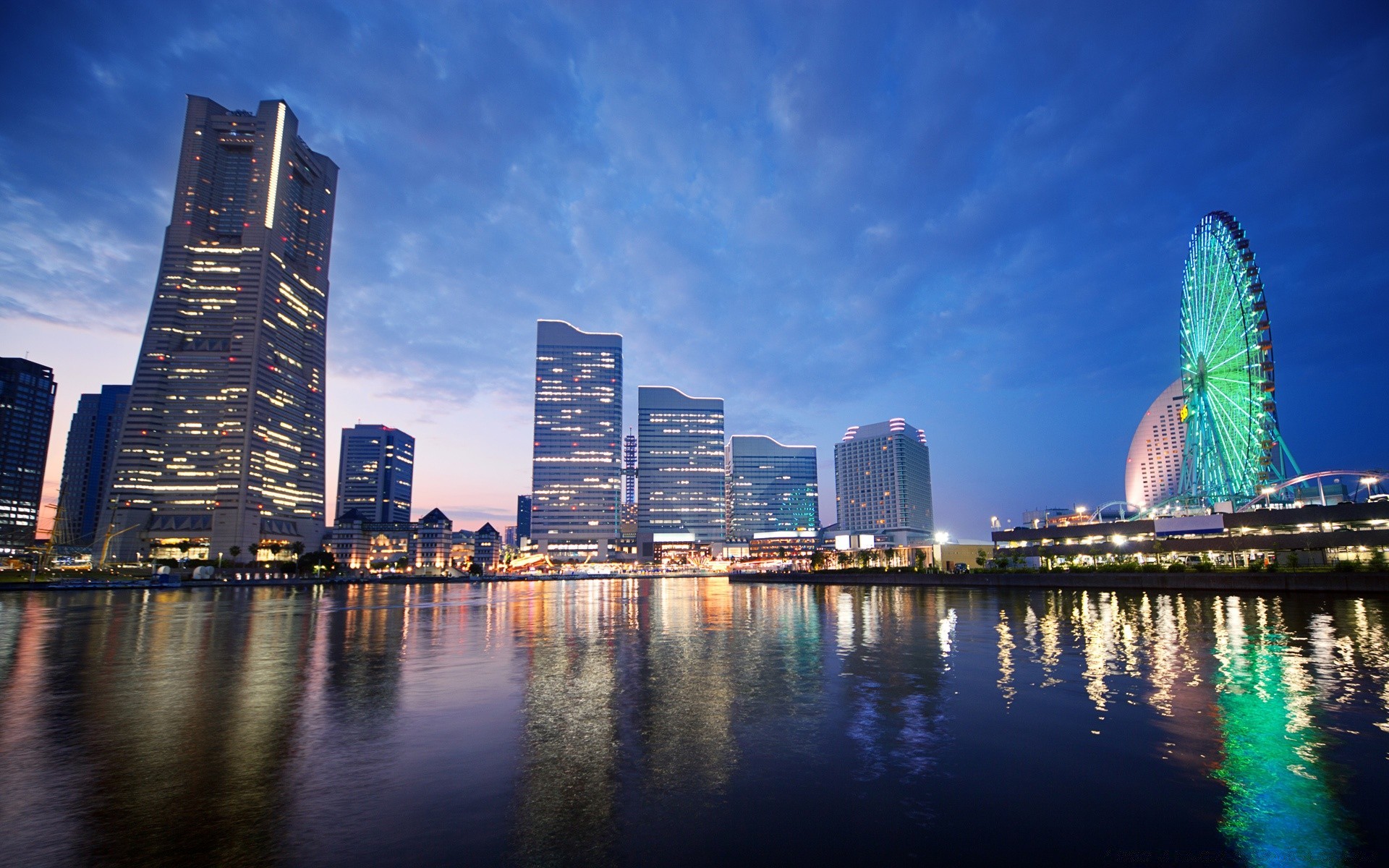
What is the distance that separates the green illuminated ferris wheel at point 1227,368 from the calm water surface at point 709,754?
65.0 m

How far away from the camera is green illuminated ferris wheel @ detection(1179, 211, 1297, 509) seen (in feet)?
255

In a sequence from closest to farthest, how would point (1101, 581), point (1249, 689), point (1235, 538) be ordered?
point (1249, 689) → point (1101, 581) → point (1235, 538)

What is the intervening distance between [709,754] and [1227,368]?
336ft

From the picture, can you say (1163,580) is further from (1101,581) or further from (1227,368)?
(1227,368)

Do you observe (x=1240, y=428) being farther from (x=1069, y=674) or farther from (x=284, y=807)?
(x=284, y=807)

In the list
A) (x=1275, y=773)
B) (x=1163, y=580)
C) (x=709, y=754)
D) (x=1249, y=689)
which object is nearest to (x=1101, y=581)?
(x=1163, y=580)

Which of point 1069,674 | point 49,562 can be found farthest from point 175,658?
point 49,562

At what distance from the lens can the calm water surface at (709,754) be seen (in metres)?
8.47

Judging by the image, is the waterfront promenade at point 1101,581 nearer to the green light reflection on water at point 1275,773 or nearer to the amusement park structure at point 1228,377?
the amusement park structure at point 1228,377

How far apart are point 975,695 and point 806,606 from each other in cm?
4401

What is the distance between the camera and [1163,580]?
70375 millimetres

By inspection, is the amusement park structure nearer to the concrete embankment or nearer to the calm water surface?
the concrete embankment

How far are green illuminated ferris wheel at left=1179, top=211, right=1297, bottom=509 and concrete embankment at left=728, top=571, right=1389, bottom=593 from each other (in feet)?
81.2

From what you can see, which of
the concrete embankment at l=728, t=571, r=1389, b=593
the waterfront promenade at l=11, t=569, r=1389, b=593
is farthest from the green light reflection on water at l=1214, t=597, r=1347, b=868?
the waterfront promenade at l=11, t=569, r=1389, b=593
